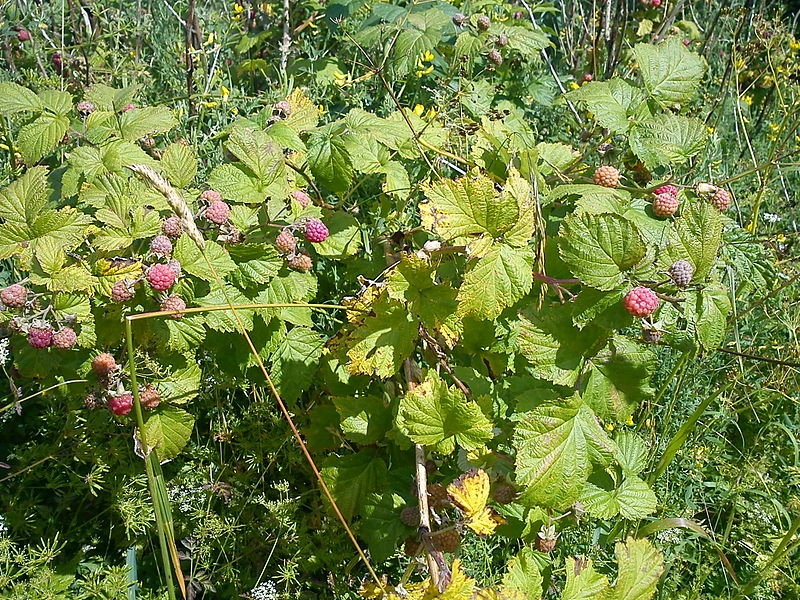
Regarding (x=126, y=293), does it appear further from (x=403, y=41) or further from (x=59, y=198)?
(x=403, y=41)

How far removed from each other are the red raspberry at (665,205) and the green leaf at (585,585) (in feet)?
2.25

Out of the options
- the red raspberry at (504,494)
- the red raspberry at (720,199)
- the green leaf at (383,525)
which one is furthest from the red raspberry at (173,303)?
the red raspberry at (720,199)

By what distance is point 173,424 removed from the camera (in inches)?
60.7

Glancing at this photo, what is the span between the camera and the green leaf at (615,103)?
62.8 inches

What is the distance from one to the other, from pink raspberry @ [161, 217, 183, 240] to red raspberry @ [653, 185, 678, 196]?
0.95 meters

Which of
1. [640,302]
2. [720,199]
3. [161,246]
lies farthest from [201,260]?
[720,199]

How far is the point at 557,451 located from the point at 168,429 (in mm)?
807

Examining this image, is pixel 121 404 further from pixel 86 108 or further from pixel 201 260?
pixel 86 108

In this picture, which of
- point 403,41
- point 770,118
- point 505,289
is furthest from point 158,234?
point 770,118

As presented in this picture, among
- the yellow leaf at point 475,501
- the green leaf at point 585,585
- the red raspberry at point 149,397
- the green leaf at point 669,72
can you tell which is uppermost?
the green leaf at point 669,72

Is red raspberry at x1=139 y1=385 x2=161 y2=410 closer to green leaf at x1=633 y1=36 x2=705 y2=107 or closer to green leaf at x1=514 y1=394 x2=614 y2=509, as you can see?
green leaf at x1=514 y1=394 x2=614 y2=509

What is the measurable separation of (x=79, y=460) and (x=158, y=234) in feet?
2.86

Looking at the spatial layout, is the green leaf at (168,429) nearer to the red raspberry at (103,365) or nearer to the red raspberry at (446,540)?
the red raspberry at (103,365)

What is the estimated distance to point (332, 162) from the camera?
1.66m
